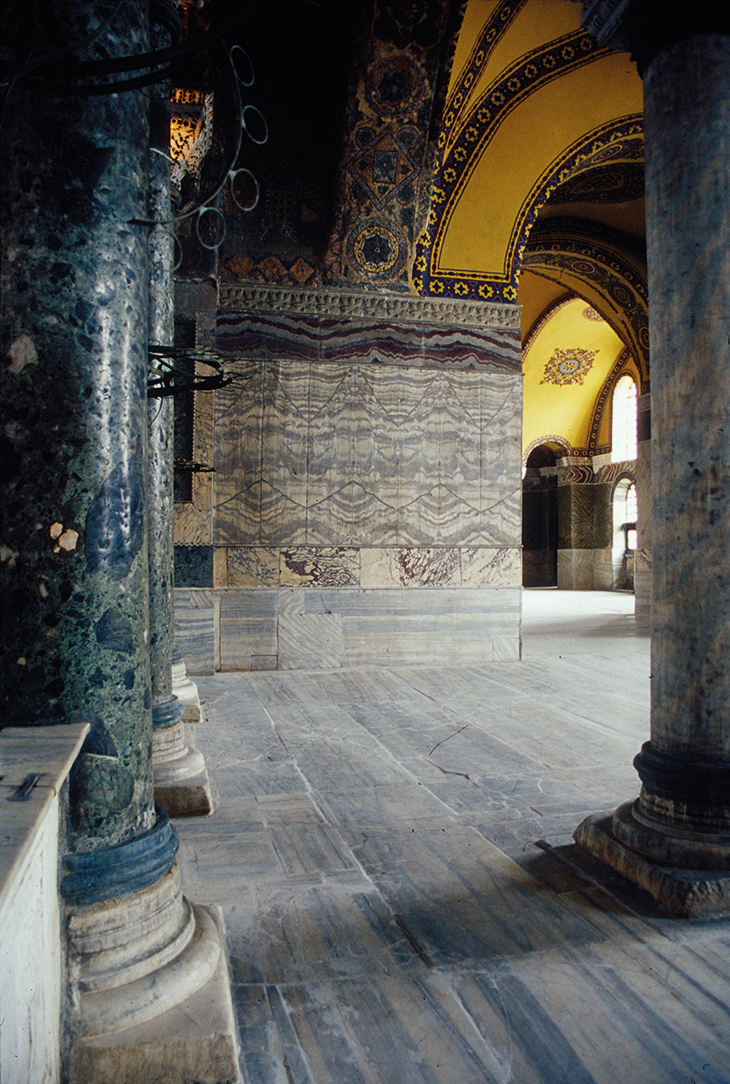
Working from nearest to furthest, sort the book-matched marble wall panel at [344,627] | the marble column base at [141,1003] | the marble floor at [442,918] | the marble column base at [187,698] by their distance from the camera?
1. the marble column base at [141,1003]
2. the marble floor at [442,918]
3. the marble column base at [187,698]
4. the book-matched marble wall panel at [344,627]

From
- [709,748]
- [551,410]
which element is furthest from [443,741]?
[551,410]

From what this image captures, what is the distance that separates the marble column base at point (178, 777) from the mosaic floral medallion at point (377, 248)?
5.45m

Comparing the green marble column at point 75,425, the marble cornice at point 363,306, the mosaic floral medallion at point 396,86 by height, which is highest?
the mosaic floral medallion at point 396,86

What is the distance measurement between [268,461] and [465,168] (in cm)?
366

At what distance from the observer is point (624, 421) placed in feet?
62.9

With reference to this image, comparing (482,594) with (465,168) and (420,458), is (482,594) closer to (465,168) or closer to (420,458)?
(420,458)

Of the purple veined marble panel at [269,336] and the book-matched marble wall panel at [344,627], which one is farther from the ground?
the purple veined marble panel at [269,336]

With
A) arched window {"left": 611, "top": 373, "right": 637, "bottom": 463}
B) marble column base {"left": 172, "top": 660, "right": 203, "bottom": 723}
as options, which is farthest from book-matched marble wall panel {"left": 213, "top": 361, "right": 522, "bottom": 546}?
arched window {"left": 611, "top": 373, "right": 637, "bottom": 463}

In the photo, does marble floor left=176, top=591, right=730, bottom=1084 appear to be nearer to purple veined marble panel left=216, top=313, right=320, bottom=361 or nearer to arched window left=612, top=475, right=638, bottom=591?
purple veined marble panel left=216, top=313, right=320, bottom=361

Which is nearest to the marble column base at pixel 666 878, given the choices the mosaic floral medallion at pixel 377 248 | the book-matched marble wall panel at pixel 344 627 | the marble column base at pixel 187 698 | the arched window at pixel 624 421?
the marble column base at pixel 187 698

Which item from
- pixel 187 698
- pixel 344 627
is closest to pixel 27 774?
pixel 187 698

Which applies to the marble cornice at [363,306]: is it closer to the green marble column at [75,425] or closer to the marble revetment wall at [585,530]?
the green marble column at [75,425]

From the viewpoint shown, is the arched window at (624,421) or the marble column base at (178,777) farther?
the arched window at (624,421)

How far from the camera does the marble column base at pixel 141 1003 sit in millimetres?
1563
